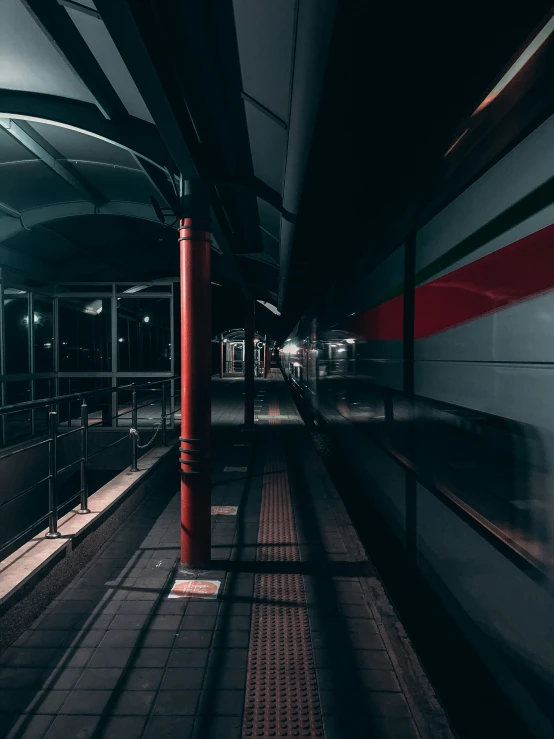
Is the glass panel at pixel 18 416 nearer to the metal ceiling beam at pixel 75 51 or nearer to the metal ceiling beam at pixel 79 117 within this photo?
the metal ceiling beam at pixel 79 117

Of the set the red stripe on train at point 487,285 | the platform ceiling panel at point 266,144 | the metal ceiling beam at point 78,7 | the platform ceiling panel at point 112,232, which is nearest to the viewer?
the red stripe on train at point 487,285

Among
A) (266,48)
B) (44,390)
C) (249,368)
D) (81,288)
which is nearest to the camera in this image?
(266,48)

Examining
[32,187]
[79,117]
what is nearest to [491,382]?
[79,117]

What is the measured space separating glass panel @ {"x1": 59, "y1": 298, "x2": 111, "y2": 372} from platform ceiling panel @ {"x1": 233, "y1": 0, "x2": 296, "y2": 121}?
→ 642 centimetres

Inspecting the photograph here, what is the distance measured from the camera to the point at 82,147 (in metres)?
5.19

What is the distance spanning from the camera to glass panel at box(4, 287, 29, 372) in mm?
8680

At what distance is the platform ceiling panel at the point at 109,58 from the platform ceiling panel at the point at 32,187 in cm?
216

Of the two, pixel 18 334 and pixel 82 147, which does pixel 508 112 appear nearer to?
pixel 82 147

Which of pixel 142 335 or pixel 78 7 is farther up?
pixel 78 7

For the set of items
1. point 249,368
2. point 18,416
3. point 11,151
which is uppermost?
point 11,151

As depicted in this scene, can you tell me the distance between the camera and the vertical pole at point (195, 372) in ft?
12.3

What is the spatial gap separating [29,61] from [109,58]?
1.91 ft

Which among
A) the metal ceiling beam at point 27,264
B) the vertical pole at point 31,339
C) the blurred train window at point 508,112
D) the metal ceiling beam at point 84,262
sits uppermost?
the metal ceiling beam at point 84,262

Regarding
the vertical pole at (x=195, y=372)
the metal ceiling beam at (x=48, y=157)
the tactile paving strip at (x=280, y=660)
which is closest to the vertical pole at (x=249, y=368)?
the metal ceiling beam at (x=48, y=157)
